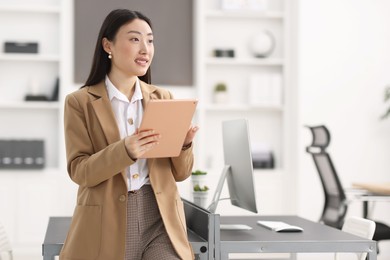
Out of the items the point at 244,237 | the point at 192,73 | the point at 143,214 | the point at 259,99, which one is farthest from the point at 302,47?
the point at 143,214

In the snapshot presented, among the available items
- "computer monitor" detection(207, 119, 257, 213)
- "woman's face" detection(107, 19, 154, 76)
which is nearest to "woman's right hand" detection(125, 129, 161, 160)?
"woman's face" detection(107, 19, 154, 76)

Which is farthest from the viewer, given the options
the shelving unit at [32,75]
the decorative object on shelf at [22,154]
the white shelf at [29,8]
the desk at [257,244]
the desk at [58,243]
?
the shelving unit at [32,75]

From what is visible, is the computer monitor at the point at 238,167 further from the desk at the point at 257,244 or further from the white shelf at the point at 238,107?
the white shelf at the point at 238,107

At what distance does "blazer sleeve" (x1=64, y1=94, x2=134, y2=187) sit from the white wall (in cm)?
444

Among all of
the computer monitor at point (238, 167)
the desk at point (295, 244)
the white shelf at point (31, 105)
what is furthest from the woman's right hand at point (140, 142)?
the white shelf at point (31, 105)

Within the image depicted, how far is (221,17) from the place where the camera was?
23.1ft

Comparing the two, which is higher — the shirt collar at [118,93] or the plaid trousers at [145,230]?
the shirt collar at [118,93]

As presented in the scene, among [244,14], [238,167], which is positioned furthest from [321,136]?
[238,167]

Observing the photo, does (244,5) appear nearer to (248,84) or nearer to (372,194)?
(248,84)

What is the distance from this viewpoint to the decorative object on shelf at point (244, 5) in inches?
271

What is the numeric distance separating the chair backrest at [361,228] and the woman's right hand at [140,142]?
133 centimetres

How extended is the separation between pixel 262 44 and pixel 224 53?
1.28 ft

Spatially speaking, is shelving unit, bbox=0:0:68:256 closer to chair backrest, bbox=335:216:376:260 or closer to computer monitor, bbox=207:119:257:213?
computer monitor, bbox=207:119:257:213

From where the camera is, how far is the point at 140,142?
2.38 m
